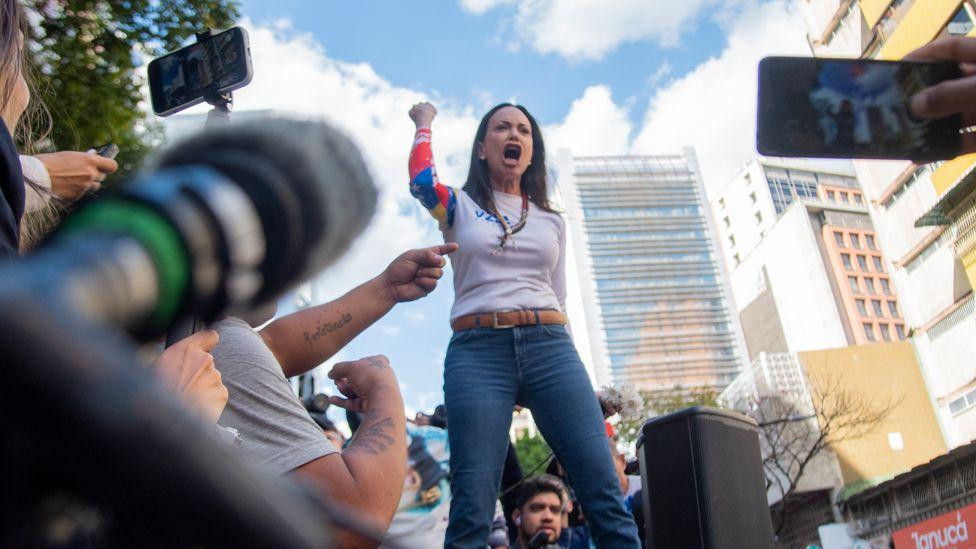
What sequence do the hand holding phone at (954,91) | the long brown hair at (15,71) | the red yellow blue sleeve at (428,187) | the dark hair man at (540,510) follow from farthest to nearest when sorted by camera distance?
the dark hair man at (540,510)
the red yellow blue sleeve at (428,187)
the hand holding phone at (954,91)
the long brown hair at (15,71)

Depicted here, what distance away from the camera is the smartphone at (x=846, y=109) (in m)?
1.70

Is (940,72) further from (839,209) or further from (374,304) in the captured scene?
(839,209)

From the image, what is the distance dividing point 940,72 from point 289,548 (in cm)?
175

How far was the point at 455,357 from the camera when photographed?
9.48 feet

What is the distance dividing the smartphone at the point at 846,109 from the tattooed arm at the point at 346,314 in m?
0.94

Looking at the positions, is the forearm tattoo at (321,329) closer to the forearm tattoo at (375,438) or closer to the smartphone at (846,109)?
the forearm tattoo at (375,438)

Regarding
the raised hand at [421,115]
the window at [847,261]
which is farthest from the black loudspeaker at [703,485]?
the window at [847,261]

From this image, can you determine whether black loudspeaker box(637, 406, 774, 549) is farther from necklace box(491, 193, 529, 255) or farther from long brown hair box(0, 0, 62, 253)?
long brown hair box(0, 0, 62, 253)

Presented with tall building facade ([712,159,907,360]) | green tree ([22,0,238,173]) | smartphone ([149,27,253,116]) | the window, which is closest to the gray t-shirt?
smartphone ([149,27,253,116])

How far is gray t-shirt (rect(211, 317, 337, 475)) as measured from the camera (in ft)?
5.56

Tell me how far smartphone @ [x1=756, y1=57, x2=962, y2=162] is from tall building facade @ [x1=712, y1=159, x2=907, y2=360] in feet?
243

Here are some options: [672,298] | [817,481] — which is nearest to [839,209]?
[672,298]

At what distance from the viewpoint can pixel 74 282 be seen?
526mm

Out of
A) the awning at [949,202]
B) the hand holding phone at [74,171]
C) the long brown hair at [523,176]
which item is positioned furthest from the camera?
the awning at [949,202]
